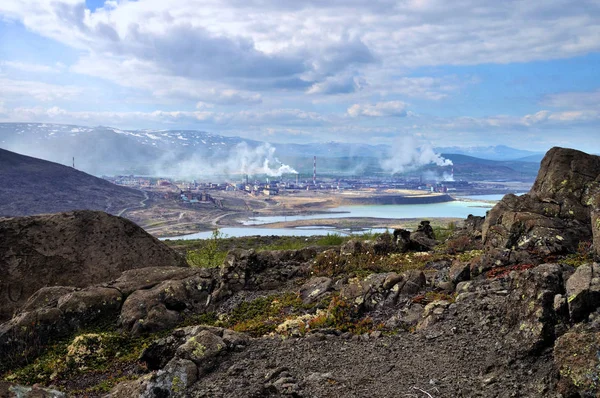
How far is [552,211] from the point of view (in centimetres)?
2352

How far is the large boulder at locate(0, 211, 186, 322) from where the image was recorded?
24.0 m

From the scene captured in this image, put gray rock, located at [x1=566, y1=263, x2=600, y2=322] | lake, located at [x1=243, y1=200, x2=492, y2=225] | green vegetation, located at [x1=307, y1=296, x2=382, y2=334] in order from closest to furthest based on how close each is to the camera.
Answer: gray rock, located at [x1=566, y1=263, x2=600, y2=322] → green vegetation, located at [x1=307, y1=296, x2=382, y2=334] → lake, located at [x1=243, y1=200, x2=492, y2=225]

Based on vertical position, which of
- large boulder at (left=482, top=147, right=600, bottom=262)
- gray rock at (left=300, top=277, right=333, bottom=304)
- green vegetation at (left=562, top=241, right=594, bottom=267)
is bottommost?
gray rock at (left=300, top=277, right=333, bottom=304)

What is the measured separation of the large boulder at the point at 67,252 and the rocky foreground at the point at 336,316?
109mm

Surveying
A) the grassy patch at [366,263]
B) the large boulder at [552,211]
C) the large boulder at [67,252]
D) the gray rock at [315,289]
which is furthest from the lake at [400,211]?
the gray rock at [315,289]

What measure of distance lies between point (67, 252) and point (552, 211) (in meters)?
25.1

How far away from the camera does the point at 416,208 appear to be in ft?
594

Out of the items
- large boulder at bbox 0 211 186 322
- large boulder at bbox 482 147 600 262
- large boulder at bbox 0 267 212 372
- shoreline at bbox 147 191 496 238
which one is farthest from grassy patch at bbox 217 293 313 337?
shoreline at bbox 147 191 496 238

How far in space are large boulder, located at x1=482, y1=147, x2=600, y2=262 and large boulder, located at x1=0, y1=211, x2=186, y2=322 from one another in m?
17.7

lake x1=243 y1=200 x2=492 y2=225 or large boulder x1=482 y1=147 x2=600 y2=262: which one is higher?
large boulder x1=482 y1=147 x2=600 y2=262

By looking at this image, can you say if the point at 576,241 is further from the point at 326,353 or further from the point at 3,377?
the point at 3,377

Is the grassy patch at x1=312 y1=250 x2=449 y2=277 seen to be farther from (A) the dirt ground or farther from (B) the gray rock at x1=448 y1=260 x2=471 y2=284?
(A) the dirt ground

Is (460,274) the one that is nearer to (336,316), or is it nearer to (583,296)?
(336,316)

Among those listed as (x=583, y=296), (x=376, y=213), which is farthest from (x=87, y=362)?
(x=376, y=213)
